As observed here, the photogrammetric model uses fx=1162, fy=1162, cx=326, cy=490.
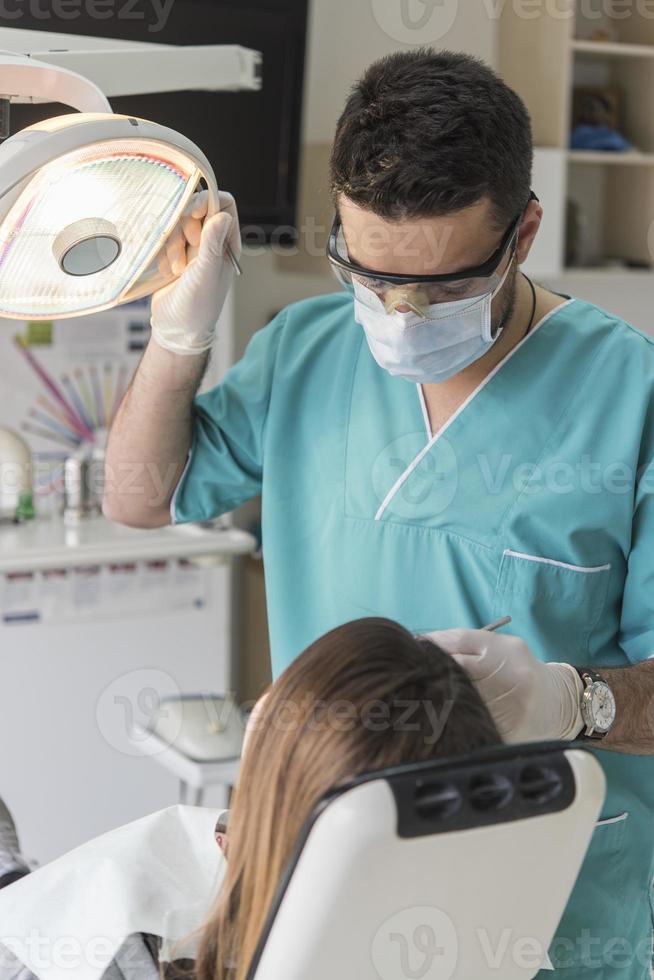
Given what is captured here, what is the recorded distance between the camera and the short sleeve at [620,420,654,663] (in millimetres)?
1200

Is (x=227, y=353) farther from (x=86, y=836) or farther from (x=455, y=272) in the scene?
(x=455, y=272)

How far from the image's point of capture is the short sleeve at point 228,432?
144 centimetres

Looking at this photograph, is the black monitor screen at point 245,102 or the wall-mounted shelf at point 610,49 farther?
the wall-mounted shelf at point 610,49

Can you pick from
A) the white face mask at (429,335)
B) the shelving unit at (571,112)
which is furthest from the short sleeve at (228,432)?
the shelving unit at (571,112)

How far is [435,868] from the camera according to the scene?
2.41 feet

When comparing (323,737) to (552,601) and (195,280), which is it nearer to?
(552,601)
